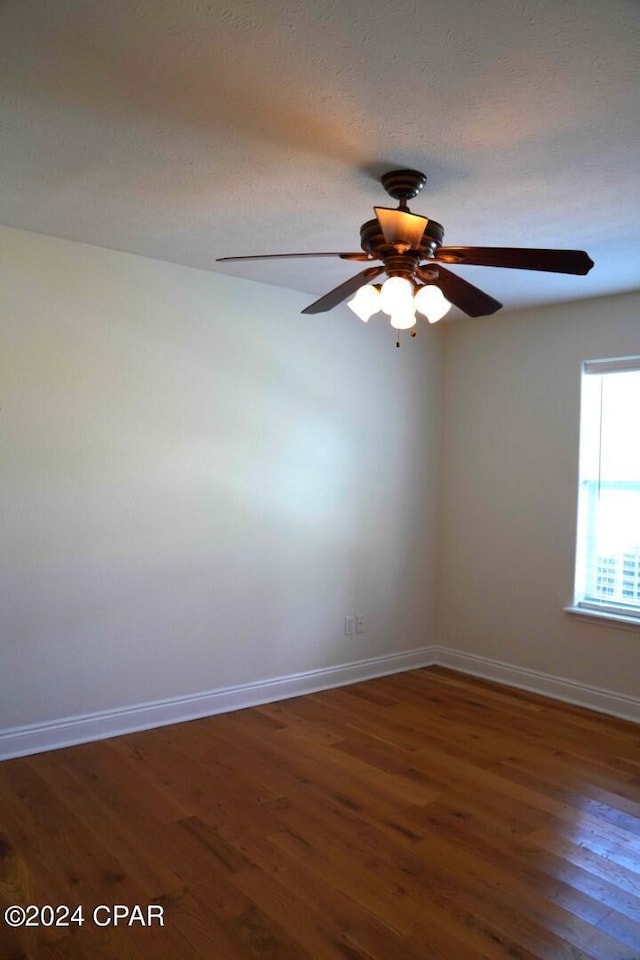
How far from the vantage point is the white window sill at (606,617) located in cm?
385

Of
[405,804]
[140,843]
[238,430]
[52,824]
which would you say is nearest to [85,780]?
[52,824]

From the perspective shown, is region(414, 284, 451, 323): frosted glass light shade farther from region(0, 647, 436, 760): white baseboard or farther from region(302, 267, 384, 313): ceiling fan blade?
region(0, 647, 436, 760): white baseboard

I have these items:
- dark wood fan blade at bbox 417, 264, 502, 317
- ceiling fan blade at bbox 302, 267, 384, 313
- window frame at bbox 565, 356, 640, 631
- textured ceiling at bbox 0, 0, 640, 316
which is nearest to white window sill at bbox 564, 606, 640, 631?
window frame at bbox 565, 356, 640, 631

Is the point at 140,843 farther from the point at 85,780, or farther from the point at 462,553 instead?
the point at 462,553

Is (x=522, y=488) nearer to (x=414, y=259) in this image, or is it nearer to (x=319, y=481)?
(x=319, y=481)

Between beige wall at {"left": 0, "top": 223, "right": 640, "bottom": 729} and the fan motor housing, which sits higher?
the fan motor housing

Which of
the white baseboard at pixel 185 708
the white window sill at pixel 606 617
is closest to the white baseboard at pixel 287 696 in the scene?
the white baseboard at pixel 185 708

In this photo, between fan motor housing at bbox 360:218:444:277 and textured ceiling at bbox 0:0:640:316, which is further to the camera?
fan motor housing at bbox 360:218:444:277

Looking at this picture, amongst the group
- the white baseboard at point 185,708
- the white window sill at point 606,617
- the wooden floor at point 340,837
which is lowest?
the wooden floor at point 340,837

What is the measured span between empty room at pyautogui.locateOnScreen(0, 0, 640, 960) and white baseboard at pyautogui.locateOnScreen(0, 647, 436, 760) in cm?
2

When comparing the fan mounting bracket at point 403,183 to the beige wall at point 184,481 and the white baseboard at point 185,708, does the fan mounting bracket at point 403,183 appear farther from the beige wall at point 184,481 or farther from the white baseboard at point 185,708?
the white baseboard at point 185,708

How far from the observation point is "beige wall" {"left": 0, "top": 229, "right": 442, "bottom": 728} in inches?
127

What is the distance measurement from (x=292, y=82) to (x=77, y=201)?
4.19 ft

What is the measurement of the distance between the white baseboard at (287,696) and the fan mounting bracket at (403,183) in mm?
2693
